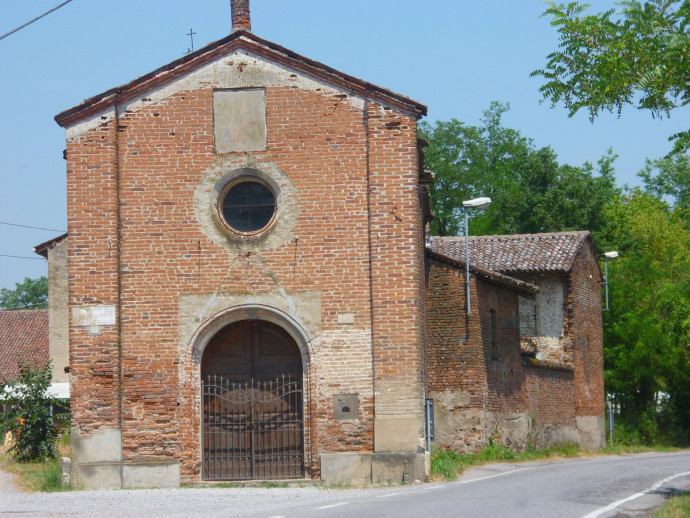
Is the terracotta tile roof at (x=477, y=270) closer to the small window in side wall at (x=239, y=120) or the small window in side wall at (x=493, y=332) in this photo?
the small window in side wall at (x=493, y=332)

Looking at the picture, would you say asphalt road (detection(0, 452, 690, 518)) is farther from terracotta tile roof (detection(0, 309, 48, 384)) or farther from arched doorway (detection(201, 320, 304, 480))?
terracotta tile roof (detection(0, 309, 48, 384))

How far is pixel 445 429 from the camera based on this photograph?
76.4 feet

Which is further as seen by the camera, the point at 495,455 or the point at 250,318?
the point at 495,455

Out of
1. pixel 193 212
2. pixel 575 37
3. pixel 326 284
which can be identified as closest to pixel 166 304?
pixel 193 212

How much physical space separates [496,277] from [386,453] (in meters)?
8.49

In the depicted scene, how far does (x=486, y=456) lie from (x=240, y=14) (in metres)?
11.7

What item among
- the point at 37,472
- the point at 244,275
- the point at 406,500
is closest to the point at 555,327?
the point at 244,275

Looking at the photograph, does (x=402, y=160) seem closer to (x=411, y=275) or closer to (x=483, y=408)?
(x=411, y=275)

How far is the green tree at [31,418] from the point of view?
76.2 feet

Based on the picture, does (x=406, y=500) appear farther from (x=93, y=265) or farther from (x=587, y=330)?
(x=587, y=330)

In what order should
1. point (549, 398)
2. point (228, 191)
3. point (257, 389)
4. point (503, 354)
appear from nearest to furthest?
point (257, 389) → point (228, 191) → point (503, 354) → point (549, 398)

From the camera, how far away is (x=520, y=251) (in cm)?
3083

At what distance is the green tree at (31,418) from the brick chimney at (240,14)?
10720 mm

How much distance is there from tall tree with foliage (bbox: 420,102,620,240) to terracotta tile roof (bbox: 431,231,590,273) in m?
12.0
